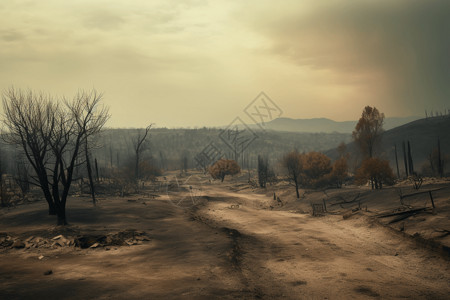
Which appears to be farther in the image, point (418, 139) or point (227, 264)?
point (418, 139)

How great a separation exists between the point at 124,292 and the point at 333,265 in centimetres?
793

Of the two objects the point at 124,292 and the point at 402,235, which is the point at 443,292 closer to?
the point at 402,235

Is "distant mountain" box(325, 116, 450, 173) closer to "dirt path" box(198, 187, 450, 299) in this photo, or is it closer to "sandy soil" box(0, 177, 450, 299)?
"dirt path" box(198, 187, 450, 299)

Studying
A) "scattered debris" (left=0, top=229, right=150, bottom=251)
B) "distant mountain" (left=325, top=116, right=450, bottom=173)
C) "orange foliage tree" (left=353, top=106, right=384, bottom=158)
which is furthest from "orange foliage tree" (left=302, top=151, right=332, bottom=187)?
"scattered debris" (left=0, top=229, right=150, bottom=251)

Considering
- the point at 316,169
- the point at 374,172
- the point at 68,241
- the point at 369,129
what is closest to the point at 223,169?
the point at 316,169

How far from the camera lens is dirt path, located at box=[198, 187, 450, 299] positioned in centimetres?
1011

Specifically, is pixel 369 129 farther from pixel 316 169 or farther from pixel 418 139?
pixel 418 139

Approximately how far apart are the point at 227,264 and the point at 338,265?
433 centimetres

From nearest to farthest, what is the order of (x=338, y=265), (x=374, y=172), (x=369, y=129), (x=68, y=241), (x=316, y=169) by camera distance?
(x=338, y=265) → (x=68, y=241) → (x=374, y=172) → (x=369, y=129) → (x=316, y=169)

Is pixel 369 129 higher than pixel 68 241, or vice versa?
pixel 369 129

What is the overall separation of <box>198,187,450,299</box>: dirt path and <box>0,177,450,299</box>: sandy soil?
0.03 metres

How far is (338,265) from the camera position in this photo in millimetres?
12906

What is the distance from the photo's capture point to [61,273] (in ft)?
38.0

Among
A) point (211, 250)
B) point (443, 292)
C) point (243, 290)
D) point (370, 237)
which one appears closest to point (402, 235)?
point (370, 237)
